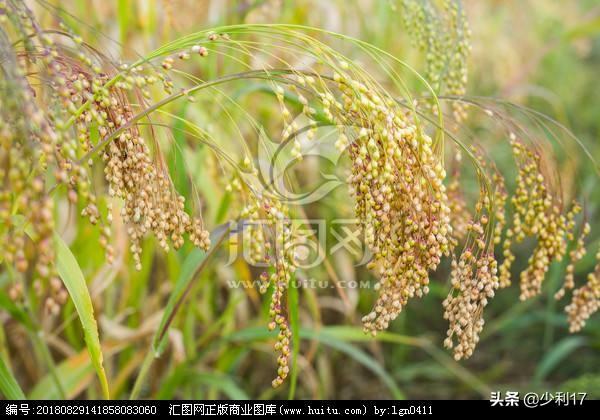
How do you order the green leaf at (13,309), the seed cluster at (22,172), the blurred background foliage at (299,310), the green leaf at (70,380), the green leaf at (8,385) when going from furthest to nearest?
the blurred background foliage at (299,310)
the green leaf at (70,380)
the green leaf at (13,309)
the green leaf at (8,385)
the seed cluster at (22,172)

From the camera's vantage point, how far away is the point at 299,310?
2.70 metres

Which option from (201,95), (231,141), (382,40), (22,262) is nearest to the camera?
(22,262)

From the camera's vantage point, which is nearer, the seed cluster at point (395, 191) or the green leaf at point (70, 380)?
the seed cluster at point (395, 191)

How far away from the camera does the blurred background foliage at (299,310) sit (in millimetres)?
2059

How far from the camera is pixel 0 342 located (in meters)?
1.99

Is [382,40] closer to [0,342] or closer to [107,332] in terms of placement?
[107,332]

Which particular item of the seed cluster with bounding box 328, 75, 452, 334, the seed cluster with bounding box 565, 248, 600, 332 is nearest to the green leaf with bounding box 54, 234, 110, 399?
the seed cluster with bounding box 328, 75, 452, 334

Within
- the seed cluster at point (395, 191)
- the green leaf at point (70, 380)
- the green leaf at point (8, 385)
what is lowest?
the green leaf at point (70, 380)

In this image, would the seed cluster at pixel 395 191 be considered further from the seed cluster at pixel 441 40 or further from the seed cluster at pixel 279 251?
the seed cluster at pixel 441 40

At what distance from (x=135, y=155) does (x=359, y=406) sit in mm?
1504

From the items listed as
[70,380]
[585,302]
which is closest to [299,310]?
[70,380]

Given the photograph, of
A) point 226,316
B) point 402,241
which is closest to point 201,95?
point 226,316

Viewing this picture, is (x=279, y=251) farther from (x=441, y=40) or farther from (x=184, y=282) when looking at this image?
Answer: (x=441, y=40)

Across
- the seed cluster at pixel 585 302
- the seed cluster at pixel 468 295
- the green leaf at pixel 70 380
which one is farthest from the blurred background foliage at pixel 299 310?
the seed cluster at pixel 468 295
